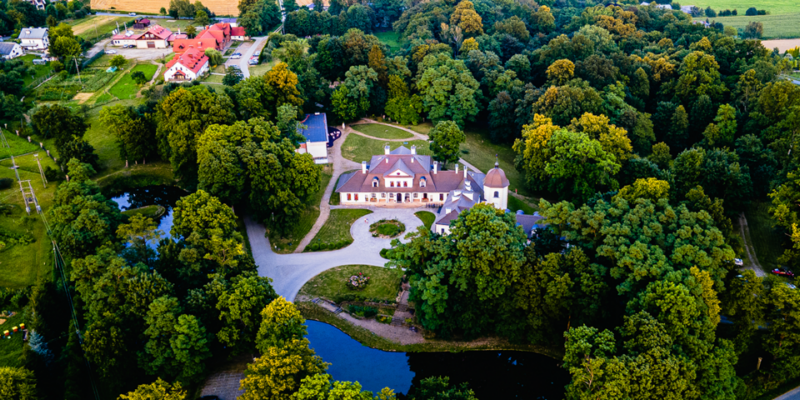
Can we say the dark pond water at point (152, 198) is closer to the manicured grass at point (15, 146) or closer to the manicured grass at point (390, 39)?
the manicured grass at point (15, 146)

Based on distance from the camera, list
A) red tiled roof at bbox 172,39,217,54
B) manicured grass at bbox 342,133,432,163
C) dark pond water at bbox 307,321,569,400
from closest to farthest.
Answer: dark pond water at bbox 307,321,569,400 → manicured grass at bbox 342,133,432,163 → red tiled roof at bbox 172,39,217,54

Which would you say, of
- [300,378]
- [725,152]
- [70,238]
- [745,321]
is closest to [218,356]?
[300,378]

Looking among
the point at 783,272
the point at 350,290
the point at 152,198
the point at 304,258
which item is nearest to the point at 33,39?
the point at 152,198

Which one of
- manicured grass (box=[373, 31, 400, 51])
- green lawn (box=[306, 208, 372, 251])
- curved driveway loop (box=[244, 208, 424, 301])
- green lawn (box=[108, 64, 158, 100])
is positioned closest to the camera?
curved driveway loop (box=[244, 208, 424, 301])

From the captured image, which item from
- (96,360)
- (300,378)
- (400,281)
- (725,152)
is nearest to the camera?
(300,378)

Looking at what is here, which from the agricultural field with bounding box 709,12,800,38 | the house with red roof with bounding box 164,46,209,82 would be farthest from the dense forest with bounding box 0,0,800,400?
the agricultural field with bounding box 709,12,800,38

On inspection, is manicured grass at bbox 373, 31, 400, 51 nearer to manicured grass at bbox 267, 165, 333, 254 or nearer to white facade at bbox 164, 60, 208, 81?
white facade at bbox 164, 60, 208, 81

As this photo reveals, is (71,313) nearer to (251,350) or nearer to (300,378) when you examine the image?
(251,350)
